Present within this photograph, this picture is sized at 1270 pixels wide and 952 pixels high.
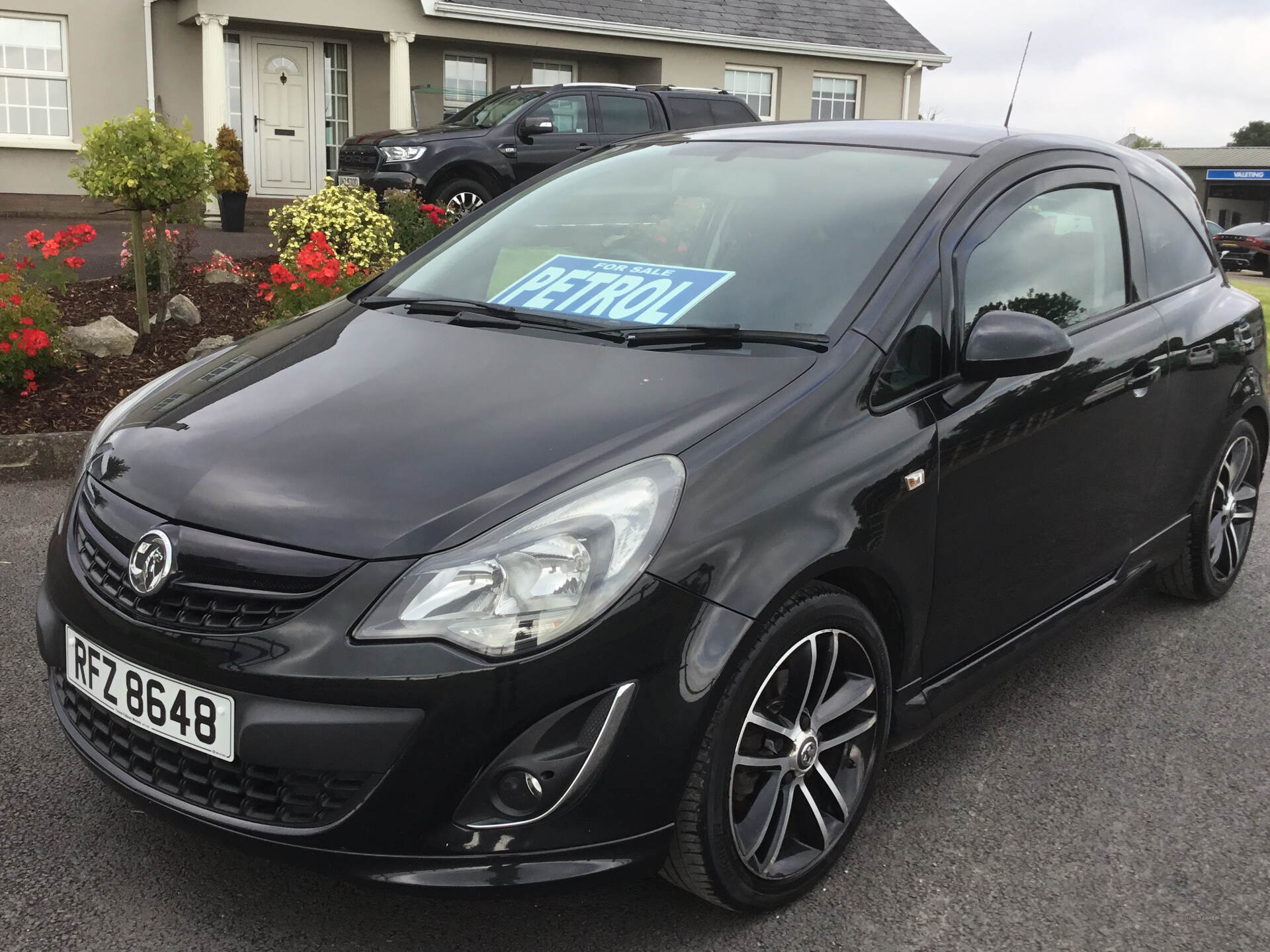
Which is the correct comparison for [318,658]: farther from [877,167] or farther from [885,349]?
[877,167]

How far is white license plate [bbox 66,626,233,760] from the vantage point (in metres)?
2.13

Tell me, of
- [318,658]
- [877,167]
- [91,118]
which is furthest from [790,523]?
[91,118]

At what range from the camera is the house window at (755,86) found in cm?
2152

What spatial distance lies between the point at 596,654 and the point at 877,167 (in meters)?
1.74

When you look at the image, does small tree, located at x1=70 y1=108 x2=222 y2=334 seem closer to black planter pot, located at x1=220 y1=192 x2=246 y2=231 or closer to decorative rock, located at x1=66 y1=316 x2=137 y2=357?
decorative rock, located at x1=66 y1=316 x2=137 y2=357

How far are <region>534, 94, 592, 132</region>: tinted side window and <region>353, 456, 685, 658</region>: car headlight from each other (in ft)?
42.7

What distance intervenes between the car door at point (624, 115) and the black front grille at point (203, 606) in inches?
518

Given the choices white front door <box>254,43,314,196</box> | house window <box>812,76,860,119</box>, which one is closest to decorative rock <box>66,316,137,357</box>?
white front door <box>254,43,314,196</box>

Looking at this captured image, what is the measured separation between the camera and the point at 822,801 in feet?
8.53

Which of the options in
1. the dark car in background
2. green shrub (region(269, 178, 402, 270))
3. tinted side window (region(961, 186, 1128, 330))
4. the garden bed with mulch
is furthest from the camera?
the dark car in background

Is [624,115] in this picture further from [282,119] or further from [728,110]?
[282,119]

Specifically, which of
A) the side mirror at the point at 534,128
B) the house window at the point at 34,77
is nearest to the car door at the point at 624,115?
the side mirror at the point at 534,128

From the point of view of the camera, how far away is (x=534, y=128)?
13.6 meters

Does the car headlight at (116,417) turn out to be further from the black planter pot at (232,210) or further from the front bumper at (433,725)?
the black planter pot at (232,210)
